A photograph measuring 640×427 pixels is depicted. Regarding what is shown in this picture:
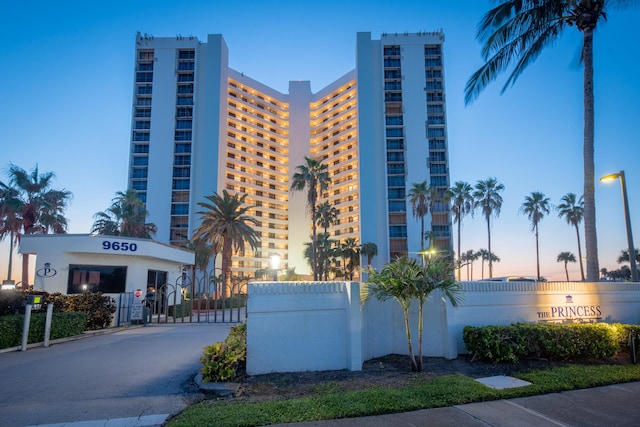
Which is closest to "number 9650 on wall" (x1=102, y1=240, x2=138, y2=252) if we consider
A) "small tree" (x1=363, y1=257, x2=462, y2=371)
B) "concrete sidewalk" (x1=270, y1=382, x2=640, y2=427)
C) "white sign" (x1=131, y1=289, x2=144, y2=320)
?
"white sign" (x1=131, y1=289, x2=144, y2=320)

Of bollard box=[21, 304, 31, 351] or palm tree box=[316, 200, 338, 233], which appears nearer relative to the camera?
bollard box=[21, 304, 31, 351]

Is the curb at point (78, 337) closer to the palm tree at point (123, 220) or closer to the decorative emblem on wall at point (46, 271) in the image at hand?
the decorative emblem on wall at point (46, 271)

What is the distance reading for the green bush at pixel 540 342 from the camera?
8266 millimetres

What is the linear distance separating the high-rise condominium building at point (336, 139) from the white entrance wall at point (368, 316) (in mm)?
50463

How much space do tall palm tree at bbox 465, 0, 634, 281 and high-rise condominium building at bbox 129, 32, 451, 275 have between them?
1884 inches

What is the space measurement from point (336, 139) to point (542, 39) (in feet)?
239

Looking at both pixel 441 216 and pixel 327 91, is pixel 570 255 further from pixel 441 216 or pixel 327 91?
pixel 327 91

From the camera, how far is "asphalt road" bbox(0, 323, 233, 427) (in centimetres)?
563

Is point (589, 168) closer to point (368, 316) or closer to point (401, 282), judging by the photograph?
point (401, 282)

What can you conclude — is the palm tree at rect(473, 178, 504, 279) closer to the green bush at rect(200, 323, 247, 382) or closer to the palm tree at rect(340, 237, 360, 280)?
the palm tree at rect(340, 237, 360, 280)

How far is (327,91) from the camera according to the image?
90.6 m

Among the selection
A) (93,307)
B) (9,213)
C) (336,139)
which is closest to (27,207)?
(9,213)

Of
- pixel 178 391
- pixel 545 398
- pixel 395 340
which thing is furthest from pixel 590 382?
pixel 178 391

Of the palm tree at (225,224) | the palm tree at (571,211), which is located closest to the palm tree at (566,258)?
the palm tree at (571,211)
